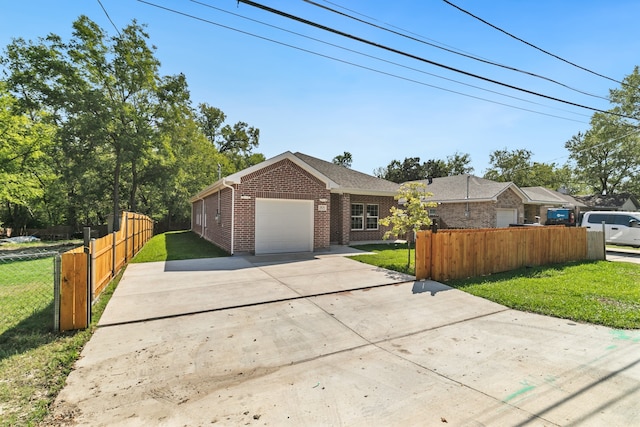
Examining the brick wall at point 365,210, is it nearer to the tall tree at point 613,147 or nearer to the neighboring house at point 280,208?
the neighboring house at point 280,208

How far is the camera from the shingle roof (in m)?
15.4

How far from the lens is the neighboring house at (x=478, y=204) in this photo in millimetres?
19750

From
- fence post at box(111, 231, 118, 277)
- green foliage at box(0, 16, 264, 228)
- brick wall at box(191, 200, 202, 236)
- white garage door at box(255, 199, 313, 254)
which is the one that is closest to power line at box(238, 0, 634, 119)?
fence post at box(111, 231, 118, 277)

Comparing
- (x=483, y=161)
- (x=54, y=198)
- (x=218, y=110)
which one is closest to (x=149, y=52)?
(x=54, y=198)

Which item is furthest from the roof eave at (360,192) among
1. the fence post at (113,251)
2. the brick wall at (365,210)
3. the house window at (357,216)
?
the fence post at (113,251)

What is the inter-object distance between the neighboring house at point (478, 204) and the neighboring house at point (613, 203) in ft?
58.4

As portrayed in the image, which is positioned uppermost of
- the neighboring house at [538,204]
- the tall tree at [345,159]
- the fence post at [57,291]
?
the tall tree at [345,159]

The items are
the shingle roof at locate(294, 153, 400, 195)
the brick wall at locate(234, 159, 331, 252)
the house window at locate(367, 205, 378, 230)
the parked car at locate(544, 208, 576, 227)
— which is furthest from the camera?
the parked car at locate(544, 208, 576, 227)

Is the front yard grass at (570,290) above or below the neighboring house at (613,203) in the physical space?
below

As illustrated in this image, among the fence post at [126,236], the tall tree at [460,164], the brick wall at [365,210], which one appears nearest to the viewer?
the fence post at [126,236]

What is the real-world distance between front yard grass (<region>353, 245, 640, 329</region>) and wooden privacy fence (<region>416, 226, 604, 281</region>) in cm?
31

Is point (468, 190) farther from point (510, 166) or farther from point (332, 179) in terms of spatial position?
point (510, 166)

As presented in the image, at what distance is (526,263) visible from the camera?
32.0 ft

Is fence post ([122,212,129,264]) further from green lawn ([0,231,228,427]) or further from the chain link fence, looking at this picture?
green lawn ([0,231,228,427])
